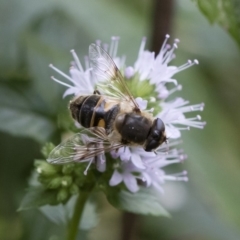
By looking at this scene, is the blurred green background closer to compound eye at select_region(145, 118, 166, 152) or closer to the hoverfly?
the hoverfly

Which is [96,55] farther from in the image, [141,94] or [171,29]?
[171,29]

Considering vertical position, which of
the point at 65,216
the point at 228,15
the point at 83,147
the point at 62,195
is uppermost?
the point at 228,15

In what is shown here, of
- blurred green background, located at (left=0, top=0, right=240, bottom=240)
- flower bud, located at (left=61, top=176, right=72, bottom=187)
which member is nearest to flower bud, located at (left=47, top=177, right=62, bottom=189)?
flower bud, located at (left=61, top=176, right=72, bottom=187)

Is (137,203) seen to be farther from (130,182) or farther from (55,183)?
(55,183)

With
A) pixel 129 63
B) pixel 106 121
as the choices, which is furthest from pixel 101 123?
pixel 129 63

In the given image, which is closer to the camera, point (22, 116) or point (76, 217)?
point (76, 217)
